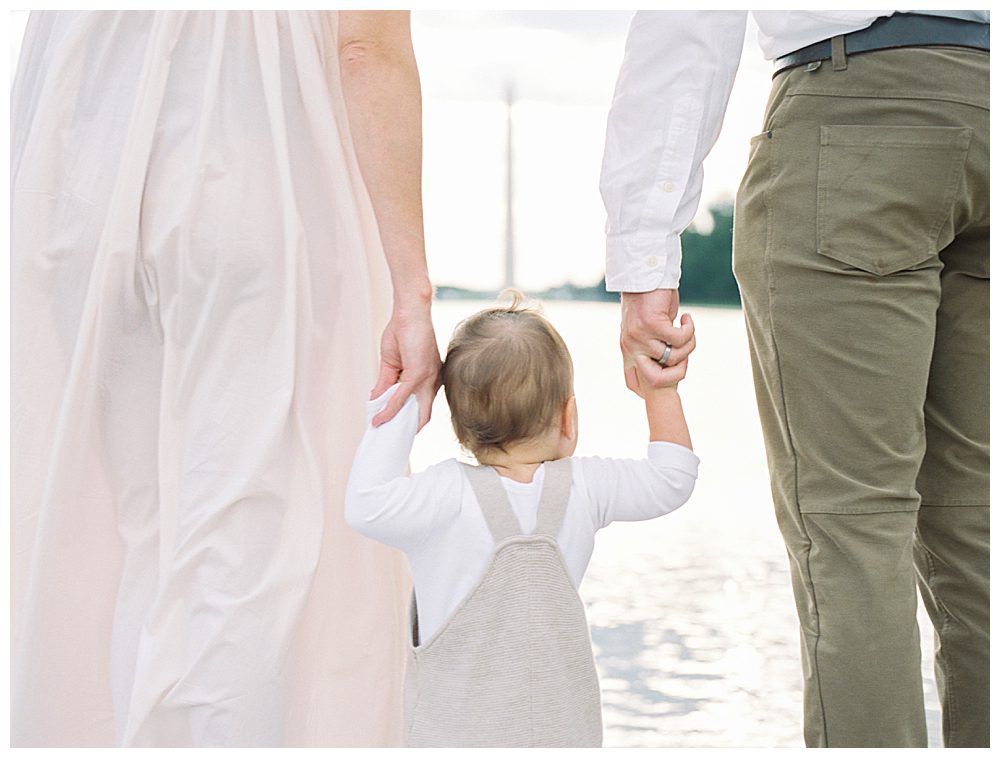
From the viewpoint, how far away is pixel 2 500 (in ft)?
4.06

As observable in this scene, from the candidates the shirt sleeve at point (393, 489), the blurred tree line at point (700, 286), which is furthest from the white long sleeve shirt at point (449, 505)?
the blurred tree line at point (700, 286)

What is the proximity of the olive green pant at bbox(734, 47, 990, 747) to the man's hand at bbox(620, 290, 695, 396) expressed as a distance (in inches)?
3.2

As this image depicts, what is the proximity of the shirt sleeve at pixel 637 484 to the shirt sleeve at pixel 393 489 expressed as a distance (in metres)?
0.16

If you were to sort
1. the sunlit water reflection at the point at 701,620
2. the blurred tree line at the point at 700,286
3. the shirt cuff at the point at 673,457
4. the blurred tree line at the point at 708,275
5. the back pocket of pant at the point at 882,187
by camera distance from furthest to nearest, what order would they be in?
the blurred tree line at the point at 708,275 < the blurred tree line at the point at 700,286 < the sunlit water reflection at the point at 701,620 < the shirt cuff at the point at 673,457 < the back pocket of pant at the point at 882,187

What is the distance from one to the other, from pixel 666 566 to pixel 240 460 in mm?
1637

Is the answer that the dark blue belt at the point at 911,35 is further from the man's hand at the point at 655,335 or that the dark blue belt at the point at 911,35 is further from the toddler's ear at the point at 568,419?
the toddler's ear at the point at 568,419

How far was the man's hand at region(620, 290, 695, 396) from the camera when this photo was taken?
125 cm

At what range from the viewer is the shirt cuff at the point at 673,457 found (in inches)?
49.3

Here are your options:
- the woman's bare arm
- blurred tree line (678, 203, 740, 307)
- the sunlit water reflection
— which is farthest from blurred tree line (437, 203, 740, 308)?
the woman's bare arm

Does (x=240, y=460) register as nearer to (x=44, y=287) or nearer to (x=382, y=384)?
(x=382, y=384)

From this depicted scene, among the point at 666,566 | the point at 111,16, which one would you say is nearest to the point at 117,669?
the point at 111,16

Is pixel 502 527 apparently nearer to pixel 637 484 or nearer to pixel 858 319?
pixel 637 484

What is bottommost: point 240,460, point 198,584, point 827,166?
point 198,584
